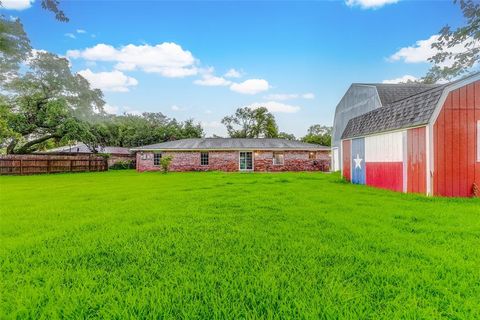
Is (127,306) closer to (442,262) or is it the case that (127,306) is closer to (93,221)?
(442,262)

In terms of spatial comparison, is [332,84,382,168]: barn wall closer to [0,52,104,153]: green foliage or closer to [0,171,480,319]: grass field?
[0,171,480,319]: grass field

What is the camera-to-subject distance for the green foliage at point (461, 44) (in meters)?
14.5

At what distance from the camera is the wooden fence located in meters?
19.9

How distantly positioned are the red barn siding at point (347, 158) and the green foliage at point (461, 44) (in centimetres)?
1012

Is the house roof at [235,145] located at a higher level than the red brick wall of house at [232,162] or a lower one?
higher

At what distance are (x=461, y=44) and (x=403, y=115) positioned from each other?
13.3 meters

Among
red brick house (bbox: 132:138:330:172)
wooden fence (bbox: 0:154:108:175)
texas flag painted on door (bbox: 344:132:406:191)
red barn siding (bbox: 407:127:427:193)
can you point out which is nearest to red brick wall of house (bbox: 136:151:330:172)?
red brick house (bbox: 132:138:330:172)

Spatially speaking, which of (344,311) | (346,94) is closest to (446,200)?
(344,311)

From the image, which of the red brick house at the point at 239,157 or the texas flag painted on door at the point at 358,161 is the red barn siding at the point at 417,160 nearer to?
the texas flag painted on door at the point at 358,161

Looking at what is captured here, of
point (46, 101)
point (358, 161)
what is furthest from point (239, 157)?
point (46, 101)

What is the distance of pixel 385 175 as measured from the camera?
922cm

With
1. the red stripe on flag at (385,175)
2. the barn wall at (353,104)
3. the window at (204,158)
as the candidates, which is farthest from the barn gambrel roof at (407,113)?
the window at (204,158)

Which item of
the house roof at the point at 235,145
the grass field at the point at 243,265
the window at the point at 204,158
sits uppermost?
the house roof at the point at 235,145

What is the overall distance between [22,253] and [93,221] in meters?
1.61
